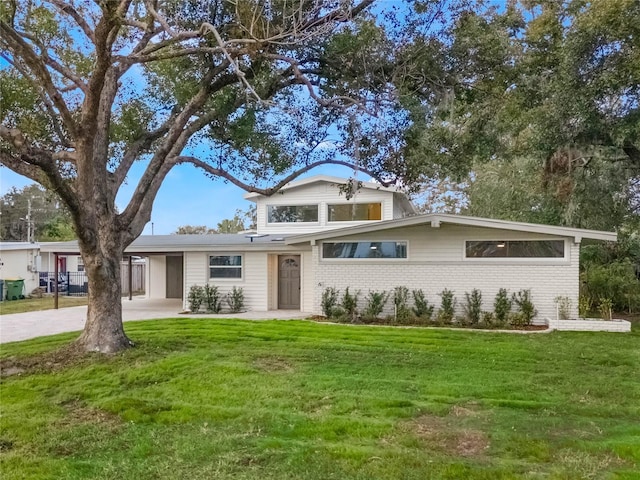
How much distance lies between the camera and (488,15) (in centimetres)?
839

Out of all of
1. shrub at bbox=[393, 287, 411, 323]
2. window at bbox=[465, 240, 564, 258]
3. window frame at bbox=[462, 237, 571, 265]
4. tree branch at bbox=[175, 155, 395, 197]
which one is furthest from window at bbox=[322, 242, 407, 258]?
tree branch at bbox=[175, 155, 395, 197]

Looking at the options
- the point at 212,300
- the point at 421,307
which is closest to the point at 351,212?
the point at 421,307

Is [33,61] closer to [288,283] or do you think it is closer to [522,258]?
[288,283]

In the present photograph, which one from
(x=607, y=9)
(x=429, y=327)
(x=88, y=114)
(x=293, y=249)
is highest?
(x=607, y=9)

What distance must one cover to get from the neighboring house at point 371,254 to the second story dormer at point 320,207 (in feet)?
0.12

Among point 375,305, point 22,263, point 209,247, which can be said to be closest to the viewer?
point 375,305

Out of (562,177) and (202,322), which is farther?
(562,177)

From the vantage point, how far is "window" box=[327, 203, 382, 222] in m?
17.0

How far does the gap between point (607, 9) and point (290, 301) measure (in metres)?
10.8

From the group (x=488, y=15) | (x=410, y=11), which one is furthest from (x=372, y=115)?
(x=488, y=15)

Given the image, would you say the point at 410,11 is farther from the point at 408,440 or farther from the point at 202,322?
the point at 202,322

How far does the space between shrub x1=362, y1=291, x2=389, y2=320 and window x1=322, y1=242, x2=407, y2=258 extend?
3.50 ft

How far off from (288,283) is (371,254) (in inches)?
127

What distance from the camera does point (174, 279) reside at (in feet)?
65.5
